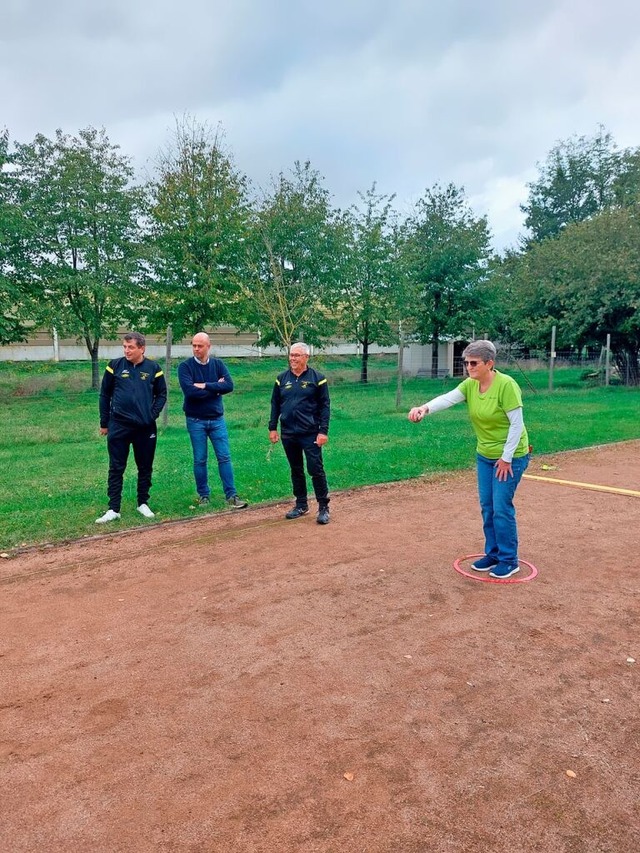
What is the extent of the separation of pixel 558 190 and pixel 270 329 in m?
37.0

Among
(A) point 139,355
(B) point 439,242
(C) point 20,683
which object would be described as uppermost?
(B) point 439,242

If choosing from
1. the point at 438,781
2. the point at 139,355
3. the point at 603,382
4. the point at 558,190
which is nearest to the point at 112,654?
the point at 438,781

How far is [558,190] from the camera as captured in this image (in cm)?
4847

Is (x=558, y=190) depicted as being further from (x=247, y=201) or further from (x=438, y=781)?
(x=438, y=781)

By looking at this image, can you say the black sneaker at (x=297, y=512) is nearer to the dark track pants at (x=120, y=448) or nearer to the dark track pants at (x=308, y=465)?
the dark track pants at (x=308, y=465)

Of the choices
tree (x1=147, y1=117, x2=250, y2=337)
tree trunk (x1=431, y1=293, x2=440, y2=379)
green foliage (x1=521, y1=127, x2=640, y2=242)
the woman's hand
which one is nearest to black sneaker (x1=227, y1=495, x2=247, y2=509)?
the woman's hand

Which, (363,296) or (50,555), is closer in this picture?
(50,555)

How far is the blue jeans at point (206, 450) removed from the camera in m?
7.14

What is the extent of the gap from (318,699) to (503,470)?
7.41 feet

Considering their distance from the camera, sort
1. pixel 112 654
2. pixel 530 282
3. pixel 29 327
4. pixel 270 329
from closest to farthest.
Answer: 1. pixel 112 654
2. pixel 29 327
3. pixel 270 329
4. pixel 530 282

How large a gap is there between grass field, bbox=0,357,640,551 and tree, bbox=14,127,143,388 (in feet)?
8.65

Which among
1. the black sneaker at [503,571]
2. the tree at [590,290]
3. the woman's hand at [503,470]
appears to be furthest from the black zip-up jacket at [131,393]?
the tree at [590,290]

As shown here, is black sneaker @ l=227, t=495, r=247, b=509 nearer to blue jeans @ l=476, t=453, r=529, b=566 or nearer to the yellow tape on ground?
blue jeans @ l=476, t=453, r=529, b=566

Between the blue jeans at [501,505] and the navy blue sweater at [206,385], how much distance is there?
10.5 ft
